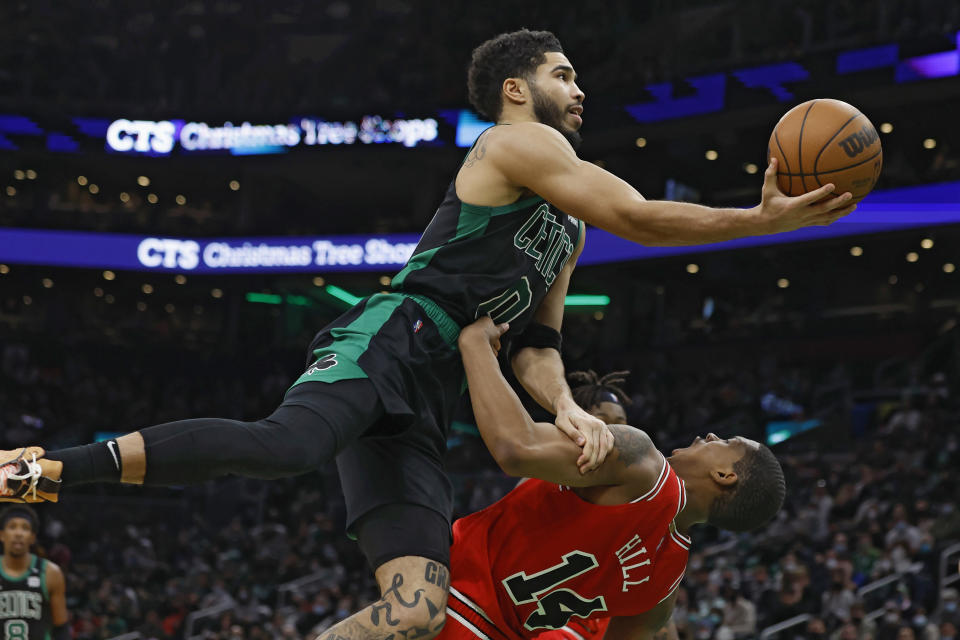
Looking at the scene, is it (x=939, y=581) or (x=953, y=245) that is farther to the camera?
(x=953, y=245)

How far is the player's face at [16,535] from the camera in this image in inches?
298

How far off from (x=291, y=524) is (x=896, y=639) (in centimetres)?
1311

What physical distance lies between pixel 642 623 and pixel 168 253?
2375cm

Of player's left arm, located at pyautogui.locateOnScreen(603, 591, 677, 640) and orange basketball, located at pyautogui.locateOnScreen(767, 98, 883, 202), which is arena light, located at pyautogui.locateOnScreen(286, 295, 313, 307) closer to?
player's left arm, located at pyautogui.locateOnScreen(603, 591, 677, 640)

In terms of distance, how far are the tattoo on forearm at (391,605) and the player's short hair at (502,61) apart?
190 cm

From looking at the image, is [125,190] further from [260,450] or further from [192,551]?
[260,450]

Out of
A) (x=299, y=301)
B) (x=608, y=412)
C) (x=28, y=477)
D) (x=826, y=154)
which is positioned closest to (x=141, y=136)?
(x=299, y=301)

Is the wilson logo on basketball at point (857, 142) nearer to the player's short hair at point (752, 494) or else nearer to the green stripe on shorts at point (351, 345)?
the player's short hair at point (752, 494)

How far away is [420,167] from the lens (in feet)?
94.3

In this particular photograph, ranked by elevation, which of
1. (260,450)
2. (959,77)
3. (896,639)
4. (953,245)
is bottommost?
(896,639)

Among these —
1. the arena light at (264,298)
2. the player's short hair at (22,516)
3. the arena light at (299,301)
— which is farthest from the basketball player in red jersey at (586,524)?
the arena light at (264,298)

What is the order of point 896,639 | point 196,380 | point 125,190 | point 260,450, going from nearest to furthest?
point 260,450 < point 896,639 < point 196,380 < point 125,190

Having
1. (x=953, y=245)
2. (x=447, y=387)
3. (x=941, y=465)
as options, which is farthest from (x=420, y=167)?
(x=447, y=387)

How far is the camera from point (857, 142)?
374 centimetres
